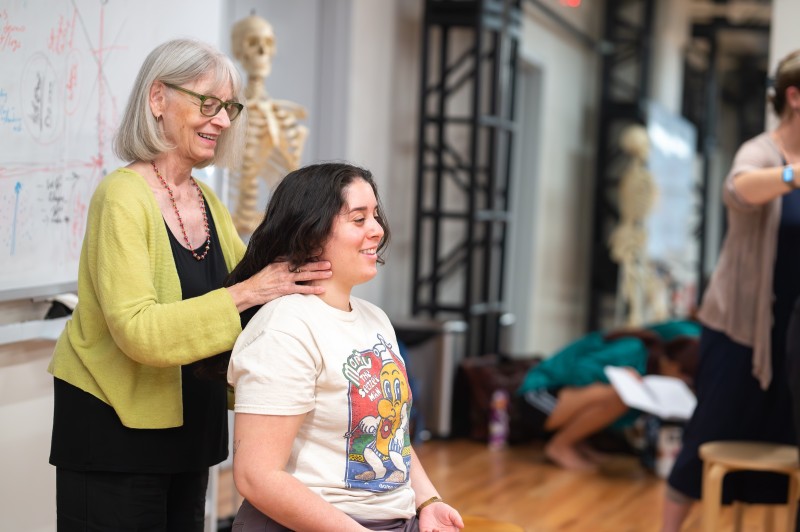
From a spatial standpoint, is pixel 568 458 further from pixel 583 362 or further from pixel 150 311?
pixel 150 311

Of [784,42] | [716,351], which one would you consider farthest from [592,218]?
[716,351]

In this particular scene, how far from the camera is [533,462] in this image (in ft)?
17.3

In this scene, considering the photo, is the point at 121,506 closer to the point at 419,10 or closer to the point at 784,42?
the point at 784,42

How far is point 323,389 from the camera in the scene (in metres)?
1.67

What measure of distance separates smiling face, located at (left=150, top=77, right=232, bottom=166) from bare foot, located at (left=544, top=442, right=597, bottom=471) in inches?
144

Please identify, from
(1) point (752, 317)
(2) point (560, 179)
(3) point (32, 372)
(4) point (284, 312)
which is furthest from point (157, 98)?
(2) point (560, 179)

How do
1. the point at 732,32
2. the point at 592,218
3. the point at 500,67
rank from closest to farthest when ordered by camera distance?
1. the point at 500,67
2. the point at 592,218
3. the point at 732,32

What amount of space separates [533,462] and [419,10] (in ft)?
9.04

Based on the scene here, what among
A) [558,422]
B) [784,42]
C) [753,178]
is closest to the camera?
[753,178]

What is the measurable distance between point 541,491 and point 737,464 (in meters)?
1.84

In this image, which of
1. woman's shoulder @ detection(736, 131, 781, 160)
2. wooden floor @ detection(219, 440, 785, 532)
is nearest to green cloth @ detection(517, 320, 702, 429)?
wooden floor @ detection(219, 440, 785, 532)

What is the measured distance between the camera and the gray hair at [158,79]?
6.07ft

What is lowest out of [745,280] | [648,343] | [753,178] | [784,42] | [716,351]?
[648,343]

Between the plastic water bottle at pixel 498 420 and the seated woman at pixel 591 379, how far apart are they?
0.12m
